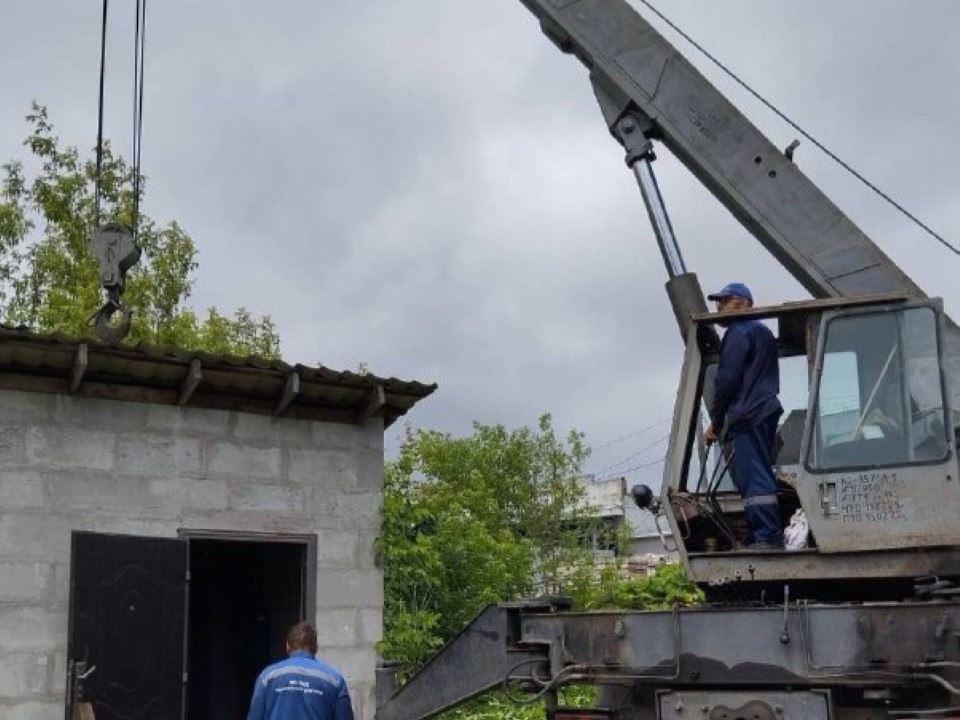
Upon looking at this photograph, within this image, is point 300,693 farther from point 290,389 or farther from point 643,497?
point 290,389

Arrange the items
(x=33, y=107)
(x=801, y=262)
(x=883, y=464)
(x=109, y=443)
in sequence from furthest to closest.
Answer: (x=33, y=107), (x=109, y=443), (x=801, y=262), (x=883, y=464)

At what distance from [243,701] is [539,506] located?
75.4 feet

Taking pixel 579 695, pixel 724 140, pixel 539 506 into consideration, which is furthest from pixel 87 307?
pixel 539 506

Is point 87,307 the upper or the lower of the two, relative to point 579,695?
upper

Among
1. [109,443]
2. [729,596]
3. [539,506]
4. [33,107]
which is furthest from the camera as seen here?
[539,506]

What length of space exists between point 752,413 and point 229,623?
9.13m

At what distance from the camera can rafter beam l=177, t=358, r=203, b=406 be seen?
34.6 ft

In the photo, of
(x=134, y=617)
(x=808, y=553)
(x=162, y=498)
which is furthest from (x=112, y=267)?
(x=808, y=553)

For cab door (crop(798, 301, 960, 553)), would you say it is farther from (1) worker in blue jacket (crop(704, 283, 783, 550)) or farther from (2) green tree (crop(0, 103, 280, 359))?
(2) green tree (crop(0, 103, 280, 359))

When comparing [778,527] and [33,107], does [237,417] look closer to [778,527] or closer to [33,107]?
[778,527]

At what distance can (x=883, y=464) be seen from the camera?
6.87 metres

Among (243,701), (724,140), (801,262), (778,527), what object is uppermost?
(724,140)

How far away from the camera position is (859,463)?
6.93 metres

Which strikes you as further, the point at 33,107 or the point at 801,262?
the point at 33,107
